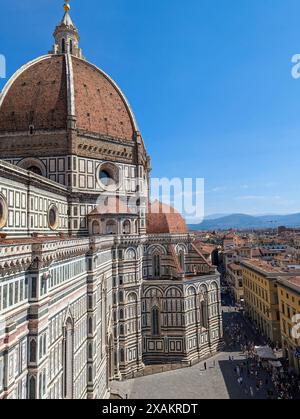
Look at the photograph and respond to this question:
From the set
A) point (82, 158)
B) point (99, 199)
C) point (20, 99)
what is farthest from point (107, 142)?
point (20, 99)

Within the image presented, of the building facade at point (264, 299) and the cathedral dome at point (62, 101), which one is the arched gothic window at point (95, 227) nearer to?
the cathedral dome at point (62, 101)

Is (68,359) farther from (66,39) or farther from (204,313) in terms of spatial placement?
(66,39)

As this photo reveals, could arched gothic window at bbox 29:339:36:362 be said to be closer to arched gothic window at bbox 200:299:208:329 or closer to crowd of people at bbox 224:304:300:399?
crowd of people at bbox 224:304:300:399

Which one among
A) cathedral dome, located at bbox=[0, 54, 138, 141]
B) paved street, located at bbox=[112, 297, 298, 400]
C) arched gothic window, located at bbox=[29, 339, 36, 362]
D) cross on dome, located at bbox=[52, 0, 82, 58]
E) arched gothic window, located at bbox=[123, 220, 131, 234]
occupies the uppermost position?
cross on dome, located at bbox=[52, 0, 82, 58]

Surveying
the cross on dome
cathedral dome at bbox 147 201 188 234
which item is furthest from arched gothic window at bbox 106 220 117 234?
the cross on dome
